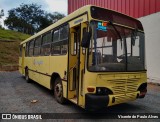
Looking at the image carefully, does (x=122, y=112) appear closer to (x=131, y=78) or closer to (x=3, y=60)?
(x=131, y=78)

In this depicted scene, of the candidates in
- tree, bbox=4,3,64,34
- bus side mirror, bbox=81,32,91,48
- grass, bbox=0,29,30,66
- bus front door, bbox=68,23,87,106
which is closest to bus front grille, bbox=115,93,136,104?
bus front door, bbox=68,23,87,106

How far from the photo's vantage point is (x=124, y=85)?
21.3 feet

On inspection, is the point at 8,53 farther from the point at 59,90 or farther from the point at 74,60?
the point at 74,60

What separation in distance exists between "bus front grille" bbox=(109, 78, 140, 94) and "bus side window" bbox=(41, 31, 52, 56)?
153 inches

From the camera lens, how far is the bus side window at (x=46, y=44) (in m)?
9.47

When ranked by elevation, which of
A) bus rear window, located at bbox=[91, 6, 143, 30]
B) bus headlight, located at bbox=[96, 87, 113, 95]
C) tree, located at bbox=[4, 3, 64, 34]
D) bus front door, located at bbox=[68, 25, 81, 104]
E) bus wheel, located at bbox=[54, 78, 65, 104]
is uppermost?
tree, located at bbox=[4, 3, 64, 34]

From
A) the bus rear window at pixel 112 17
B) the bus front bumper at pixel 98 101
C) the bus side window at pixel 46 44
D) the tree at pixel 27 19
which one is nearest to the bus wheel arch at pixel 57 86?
the bus side window at pixel 46 44

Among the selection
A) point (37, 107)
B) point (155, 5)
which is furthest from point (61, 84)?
point (155, 5)

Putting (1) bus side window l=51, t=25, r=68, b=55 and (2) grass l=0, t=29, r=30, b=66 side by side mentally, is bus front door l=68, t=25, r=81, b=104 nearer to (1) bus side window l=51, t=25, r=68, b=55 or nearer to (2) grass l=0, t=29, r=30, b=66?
(1) bus side window l=51, t=25, r=68, b=55

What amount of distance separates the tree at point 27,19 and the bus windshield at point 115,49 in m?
79.9

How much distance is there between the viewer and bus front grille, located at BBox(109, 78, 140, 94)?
20.7 feet

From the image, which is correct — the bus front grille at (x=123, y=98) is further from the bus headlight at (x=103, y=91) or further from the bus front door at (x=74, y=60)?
the bus front door at (x=74, y=60)

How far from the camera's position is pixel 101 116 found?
6.64 metres

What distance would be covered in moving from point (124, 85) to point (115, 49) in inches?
40.3
